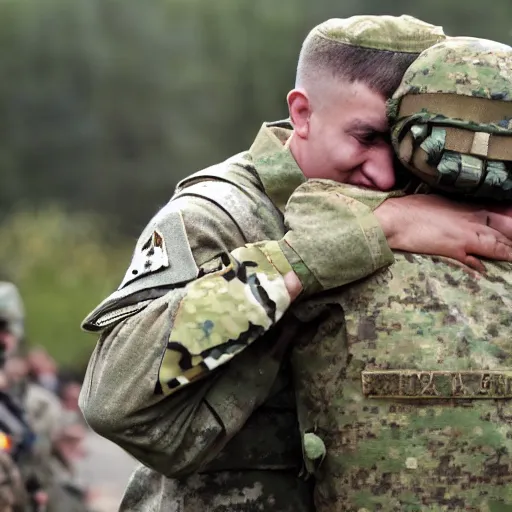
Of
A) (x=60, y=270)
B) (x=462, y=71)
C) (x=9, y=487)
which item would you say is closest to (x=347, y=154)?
(x=462, y=71)

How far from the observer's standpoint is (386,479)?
2.71 metres

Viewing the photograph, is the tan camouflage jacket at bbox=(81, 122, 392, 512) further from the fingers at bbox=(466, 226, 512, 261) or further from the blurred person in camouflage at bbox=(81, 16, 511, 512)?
the fingers at bbox=(466, 226, 512, 261)

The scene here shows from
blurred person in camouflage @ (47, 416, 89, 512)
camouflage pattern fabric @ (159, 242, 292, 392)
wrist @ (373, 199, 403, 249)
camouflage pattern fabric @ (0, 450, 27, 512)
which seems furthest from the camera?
blurred person in camouflage @ (47, 416, 89, 512)

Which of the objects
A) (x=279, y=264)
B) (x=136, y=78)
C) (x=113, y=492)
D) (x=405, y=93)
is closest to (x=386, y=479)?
(x=279, y=264)

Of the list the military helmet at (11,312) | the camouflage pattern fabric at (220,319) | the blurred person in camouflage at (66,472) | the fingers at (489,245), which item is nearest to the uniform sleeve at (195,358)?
the camouflage pattern fabric at (220,319)

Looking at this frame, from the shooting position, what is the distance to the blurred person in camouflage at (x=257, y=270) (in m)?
2.68

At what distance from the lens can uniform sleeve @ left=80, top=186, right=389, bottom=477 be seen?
2.66 metres

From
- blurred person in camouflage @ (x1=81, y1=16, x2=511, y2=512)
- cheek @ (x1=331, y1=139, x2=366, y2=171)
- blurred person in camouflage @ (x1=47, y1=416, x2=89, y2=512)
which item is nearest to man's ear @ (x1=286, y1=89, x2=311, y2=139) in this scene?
blurred person in camouflage @ (x1=81, y1=16, x2=511, y2=512)

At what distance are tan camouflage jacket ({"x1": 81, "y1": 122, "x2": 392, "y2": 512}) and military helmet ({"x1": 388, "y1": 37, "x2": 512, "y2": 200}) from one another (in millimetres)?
203

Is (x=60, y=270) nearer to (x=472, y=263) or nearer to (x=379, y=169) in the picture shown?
(x=379, y=169)

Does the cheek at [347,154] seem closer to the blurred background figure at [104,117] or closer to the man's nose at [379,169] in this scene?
the man's nose at [379,169]

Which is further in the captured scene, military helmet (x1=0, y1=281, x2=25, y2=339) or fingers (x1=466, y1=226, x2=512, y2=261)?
military helmet (x1=0, y1=281, x2=25, y2=339)

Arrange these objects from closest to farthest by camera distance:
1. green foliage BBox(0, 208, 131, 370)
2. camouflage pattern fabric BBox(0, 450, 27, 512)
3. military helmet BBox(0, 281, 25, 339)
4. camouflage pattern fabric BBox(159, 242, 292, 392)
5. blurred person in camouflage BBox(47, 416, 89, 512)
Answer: camouflage pattern fabric BBox(159, 242, 292, 392)
camouflage pattern fabric BBox(0, 450, 27, 512)
blurred person in camouflage BBox(47, 416, 89, 512)
military helmet BBox(0, 281, 25, 339)
green foliage BBox(0, 208, 131, 370)

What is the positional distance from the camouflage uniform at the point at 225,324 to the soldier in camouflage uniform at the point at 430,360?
122 mm
